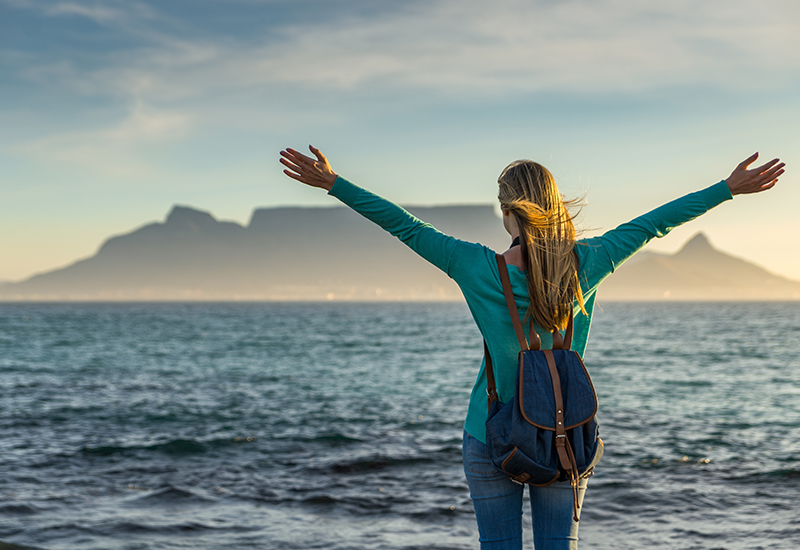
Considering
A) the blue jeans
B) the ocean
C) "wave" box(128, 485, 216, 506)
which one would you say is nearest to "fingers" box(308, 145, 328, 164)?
the blue jeans

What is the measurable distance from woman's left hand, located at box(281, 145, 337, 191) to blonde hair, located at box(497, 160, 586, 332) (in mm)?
810

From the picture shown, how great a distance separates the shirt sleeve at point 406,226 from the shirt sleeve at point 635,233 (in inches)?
21.0

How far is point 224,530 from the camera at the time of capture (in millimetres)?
7113

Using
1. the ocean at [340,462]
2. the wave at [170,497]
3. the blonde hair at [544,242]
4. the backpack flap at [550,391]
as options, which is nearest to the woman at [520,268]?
the blonde hair at [544,242]

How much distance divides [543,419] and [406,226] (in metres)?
1.01

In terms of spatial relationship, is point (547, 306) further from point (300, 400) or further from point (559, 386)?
point (300, 400)

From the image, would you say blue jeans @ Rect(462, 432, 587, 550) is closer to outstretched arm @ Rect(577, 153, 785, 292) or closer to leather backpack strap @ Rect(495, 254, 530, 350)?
leather backpack strap @ Rect(495, 254, 530, 350)

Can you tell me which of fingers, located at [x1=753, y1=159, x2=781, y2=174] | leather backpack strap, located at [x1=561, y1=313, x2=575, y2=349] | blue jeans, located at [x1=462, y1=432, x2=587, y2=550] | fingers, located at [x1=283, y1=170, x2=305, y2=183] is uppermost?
fingers, located at [x1=753, y1=159, x2=781, y2=174]

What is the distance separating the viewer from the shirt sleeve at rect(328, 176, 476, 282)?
262 cm

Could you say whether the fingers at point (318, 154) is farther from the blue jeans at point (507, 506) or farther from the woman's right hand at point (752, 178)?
the woman's right hand at point (752, 178)

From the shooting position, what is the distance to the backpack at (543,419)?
97.3 inches

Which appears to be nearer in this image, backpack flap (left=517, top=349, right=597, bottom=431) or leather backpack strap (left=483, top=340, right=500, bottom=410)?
backpack flap (left=517, top=349, right=597, bottom=431)

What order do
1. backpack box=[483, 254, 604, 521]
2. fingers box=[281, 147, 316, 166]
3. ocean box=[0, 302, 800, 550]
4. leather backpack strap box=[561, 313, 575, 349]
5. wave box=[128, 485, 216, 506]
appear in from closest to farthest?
backpack box=[483, 254, 604, 521] < leather backpack strap box=[561, 313, 575, 349] < fingers box=[281, 147, 316, 166] < ocean box=[0, 302, 800, 550] < wave box=[128, 485, 216, 506]

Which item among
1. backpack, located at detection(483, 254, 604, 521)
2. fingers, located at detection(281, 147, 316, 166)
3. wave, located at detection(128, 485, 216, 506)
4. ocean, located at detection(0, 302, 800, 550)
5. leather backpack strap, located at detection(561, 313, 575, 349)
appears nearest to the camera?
backpack, located at detection(483, 254, 604, 521)
